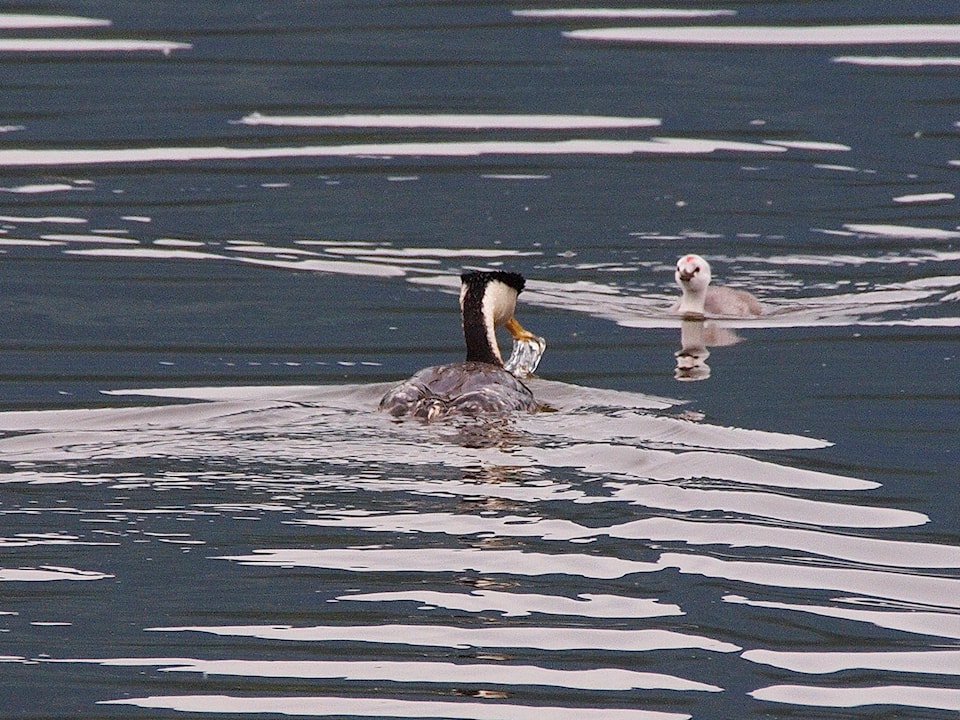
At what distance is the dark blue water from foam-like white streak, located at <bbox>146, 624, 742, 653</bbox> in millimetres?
19

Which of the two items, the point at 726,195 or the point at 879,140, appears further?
the point at 879,140

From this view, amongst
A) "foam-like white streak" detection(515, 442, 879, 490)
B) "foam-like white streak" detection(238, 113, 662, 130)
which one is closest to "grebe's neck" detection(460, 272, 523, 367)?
"foam-like white streak" detection(515, 442, 879, 490)

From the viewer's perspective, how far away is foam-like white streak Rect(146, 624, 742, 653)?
8156 mm

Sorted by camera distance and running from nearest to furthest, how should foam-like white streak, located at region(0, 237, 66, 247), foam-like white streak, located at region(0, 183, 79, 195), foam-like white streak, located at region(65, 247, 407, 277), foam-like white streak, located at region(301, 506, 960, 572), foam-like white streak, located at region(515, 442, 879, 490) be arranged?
1. foam-like white streak, located at region(301, 506, 960, 572)
2. foam-like white streak, located at region(515, 442, 879, 490)
3. foam-like white streak, located at region(65, 247, 407, 277)
4. foam-like white streak, located at region(0, 237, 66, 247)
5. foam-like white streak, located at region(0, 183, 79, 195)

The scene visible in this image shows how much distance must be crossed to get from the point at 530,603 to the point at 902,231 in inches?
514

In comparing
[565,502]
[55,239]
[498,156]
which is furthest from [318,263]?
[565,502]

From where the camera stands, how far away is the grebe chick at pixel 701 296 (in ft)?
56.3

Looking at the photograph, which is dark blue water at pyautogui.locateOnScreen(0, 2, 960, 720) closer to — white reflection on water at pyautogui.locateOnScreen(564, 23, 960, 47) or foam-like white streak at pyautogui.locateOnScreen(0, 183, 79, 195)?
white reflection on water at pyautogui.locateOnScreen(564, 23, 960, 47)

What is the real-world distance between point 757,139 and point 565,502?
17082mm

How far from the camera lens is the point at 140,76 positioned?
98.7 feet

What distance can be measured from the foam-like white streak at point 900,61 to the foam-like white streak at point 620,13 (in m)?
3.03

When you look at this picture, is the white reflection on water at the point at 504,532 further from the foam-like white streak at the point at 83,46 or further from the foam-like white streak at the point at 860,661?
the foam-like white streak at the point at 83,46

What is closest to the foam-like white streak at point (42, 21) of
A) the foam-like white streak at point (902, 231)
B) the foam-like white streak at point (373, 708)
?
the foam-like white streak at point (902, 231)

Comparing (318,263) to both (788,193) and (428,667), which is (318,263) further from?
(428,667)
